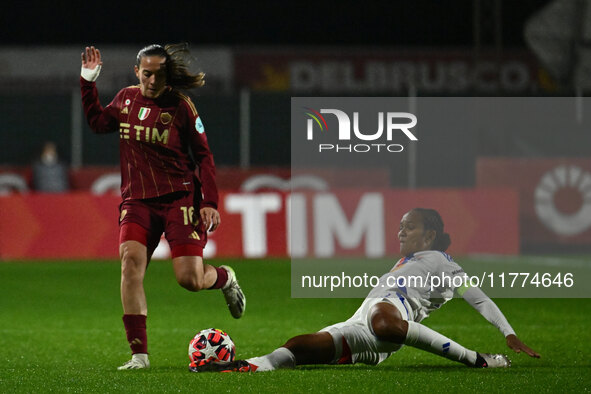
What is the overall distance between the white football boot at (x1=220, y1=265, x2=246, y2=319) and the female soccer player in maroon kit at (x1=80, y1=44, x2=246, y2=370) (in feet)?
1.57

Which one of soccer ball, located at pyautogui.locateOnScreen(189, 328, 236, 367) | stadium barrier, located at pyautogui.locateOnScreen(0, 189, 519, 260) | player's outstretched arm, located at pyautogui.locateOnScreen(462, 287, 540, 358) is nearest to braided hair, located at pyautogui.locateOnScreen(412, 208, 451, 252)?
player's outstretched arm, located at pyautogui.locateOnScreen(462, 287, 540, 358)

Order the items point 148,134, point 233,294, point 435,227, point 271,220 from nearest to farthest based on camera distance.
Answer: point 148,134 → point 435,227 → point 233,294 → point 271,220

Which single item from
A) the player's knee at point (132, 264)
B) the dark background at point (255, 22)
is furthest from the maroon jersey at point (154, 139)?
the dark background at point (255, 22)

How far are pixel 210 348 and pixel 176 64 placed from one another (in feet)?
5.85

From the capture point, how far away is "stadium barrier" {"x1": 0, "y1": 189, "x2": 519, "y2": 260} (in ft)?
53.5

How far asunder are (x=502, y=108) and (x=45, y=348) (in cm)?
1256

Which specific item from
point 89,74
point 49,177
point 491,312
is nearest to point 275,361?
point 491,312

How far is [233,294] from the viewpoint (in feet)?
25.5

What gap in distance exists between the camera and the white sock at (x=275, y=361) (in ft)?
21.8

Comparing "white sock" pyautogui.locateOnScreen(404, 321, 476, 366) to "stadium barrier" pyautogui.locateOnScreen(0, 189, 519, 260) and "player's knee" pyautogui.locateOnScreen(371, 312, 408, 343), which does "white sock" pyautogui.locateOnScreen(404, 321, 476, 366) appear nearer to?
"player's knee" pyautogui.locateOnScreen(371, 312, 408, 343)

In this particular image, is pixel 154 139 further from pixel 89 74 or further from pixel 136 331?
pixel 136 331

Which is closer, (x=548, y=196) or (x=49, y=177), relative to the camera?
(x=548, y=196)

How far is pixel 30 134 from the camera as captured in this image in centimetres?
2098

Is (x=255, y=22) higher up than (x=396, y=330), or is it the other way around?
(x=255, y=22)
